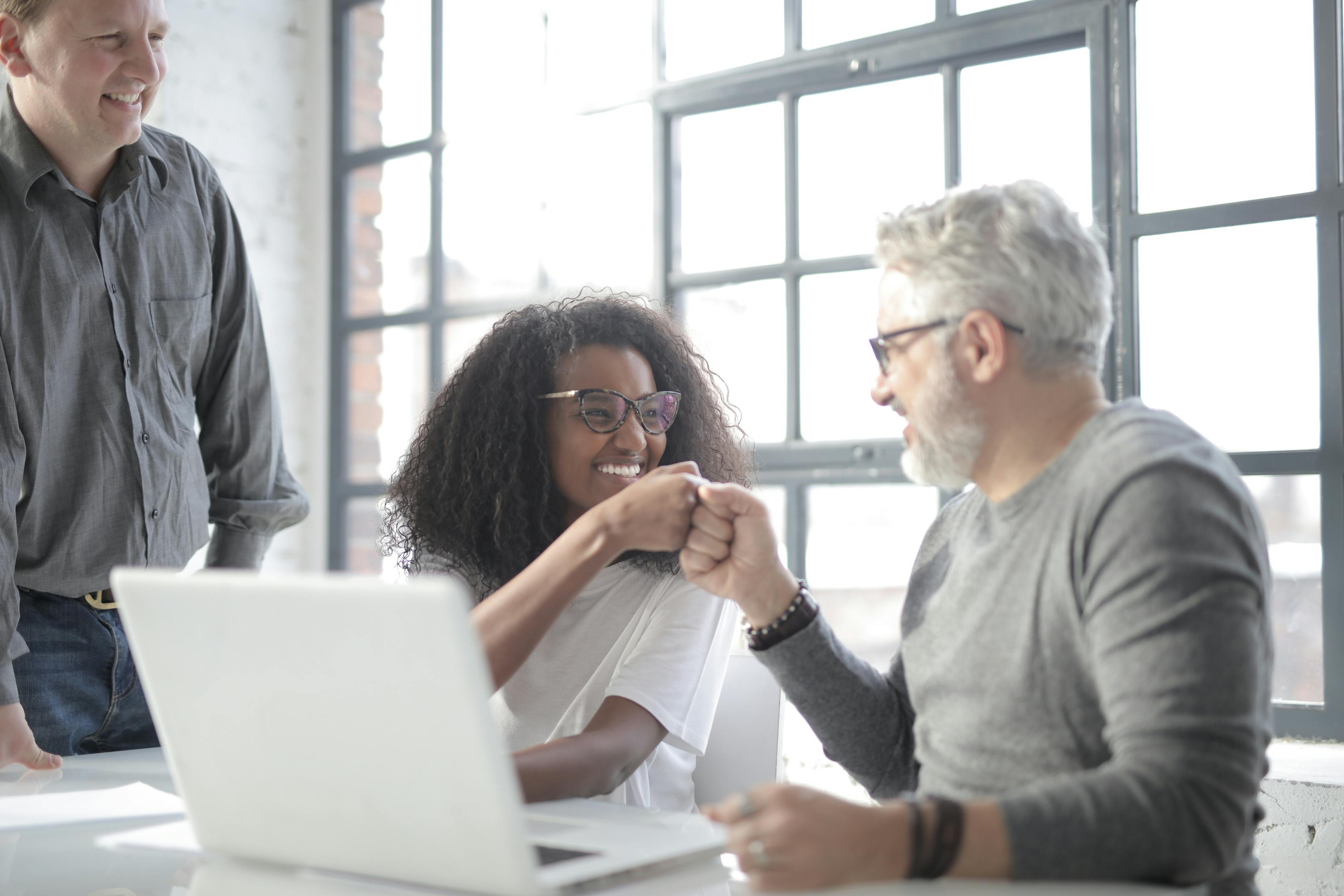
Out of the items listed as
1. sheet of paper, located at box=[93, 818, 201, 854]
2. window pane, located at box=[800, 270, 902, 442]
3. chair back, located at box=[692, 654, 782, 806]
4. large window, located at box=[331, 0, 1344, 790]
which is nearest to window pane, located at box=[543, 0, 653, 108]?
large window, located at box=[331, 0, 1344, 790]

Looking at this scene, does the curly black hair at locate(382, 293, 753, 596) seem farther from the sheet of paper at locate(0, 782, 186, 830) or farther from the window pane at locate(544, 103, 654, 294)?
the window pane at locate(544, 103, 654, 294)

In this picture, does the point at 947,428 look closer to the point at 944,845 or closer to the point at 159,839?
the point at 944,845

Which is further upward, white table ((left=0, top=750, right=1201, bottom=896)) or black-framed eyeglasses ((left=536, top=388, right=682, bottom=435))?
black-framed eyeglasses ((left=536, top=388, right=682, bottom=435))

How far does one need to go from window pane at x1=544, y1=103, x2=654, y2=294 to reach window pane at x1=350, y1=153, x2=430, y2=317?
55cm

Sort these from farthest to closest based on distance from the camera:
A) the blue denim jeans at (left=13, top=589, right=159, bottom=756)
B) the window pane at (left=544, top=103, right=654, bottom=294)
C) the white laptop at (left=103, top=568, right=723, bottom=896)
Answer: the window pane at (left=544, top=103, right=654, bottom=294) → the blue denim jeans at (left=13, top=589, right=159, bottom=756) → the white laptop at (left=103, top=568, right=723, bottom=896)

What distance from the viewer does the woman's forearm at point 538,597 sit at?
57.7 inches

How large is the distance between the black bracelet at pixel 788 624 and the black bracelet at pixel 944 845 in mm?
513

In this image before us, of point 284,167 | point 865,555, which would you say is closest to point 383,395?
point 284,167

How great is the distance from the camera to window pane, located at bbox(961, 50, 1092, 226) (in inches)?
111

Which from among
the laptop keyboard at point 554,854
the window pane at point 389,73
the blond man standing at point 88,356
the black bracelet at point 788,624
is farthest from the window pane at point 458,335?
the laptop keyboard at point 554,854

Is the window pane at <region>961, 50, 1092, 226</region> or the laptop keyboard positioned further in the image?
the window pane at <region>961, 50, 1092, 226</region>

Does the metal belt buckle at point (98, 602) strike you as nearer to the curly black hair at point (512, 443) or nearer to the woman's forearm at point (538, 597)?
the curly black hair at point (512, 443)

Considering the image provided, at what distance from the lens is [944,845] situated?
92cm

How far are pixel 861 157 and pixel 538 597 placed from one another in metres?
2.02
